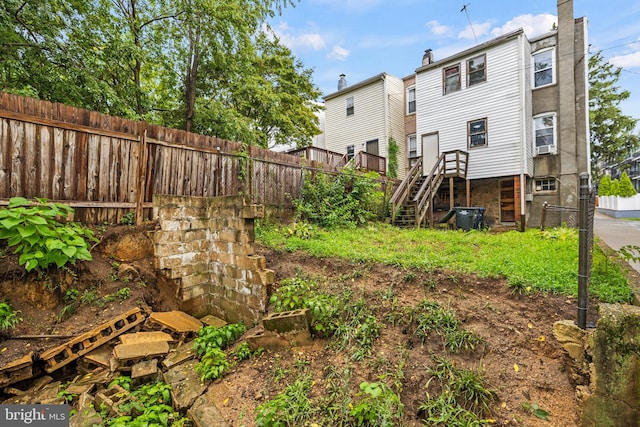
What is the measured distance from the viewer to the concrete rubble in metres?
2.57

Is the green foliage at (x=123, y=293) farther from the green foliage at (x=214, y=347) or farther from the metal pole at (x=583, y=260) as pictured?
the metal pole at (x=583, y=260)

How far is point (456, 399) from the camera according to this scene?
6.48 ft

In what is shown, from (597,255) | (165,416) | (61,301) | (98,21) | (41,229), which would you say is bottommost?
(165,416)

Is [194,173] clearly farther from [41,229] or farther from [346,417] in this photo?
[346,417]

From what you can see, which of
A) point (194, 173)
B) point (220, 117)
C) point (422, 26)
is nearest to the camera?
point (194, 173)

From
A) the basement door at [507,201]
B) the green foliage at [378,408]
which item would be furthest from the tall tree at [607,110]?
the green foliage at [378,408]

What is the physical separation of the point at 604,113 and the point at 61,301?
28.8m

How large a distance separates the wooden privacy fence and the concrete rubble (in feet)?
6.49

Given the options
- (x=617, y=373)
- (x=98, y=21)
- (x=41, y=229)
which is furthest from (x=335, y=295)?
(x=98, y=21)

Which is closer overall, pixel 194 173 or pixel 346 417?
pixel 346 417

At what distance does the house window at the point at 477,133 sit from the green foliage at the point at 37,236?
12.6 meters

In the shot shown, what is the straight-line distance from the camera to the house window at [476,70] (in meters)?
11.2

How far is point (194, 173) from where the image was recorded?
18.3 ft

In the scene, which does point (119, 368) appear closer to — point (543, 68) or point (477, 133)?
point (477, 133)
